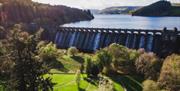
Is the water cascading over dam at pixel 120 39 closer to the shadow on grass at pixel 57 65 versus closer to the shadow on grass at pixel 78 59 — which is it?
the shadow on grass at pixel 78 59

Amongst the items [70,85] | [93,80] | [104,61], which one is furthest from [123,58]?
[70,85]

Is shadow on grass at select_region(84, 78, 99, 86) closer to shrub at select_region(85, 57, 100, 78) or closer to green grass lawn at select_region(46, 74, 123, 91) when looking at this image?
green grass lawn at select_region(46, 74, 123, 91)

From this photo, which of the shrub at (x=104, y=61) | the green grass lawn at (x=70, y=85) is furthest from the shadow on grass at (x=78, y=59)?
the green grass lawn at (x=70, y=85)

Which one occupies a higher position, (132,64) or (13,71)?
(13,71)

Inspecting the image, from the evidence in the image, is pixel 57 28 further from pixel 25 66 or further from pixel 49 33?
pixel 25 66

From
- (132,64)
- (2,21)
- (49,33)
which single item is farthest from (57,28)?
(132,64)

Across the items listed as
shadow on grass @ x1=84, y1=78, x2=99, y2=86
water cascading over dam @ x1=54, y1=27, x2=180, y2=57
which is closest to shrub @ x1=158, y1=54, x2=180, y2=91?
shadow on grass @ x1=84, y1=78, x2=99, y2=86
